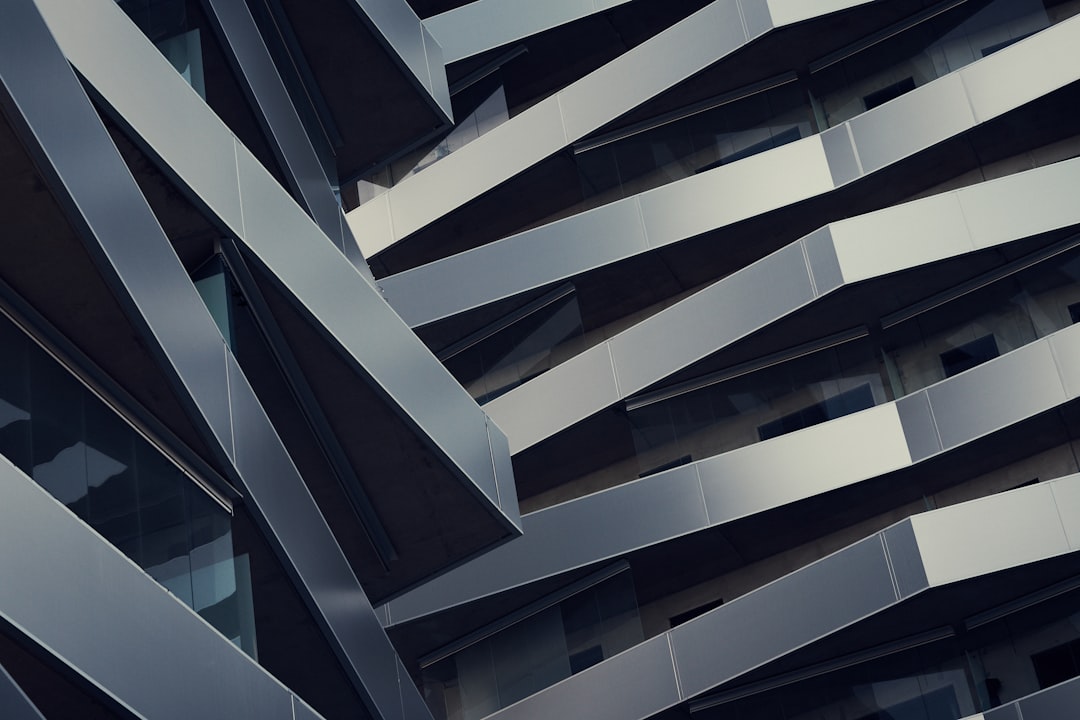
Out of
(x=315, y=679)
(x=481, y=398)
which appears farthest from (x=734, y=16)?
(x=315, y=679)

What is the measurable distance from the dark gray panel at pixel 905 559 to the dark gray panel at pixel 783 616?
12 cm

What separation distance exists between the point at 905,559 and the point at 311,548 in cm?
964

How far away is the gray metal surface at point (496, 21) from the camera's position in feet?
83.5

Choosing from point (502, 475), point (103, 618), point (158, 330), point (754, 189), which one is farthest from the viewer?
point (754, 189)

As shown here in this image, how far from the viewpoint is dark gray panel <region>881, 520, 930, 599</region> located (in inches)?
750

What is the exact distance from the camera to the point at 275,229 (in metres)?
12.1

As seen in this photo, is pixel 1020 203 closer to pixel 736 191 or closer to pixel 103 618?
pixel 736 191

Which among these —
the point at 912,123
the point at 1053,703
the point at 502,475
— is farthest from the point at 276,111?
the point at 1053,703

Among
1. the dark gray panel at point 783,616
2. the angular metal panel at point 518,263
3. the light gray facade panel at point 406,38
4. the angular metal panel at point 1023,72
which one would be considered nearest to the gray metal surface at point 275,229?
the dark gray panel at point 783,616

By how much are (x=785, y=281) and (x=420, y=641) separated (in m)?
7.42

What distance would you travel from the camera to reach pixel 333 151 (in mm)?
20938

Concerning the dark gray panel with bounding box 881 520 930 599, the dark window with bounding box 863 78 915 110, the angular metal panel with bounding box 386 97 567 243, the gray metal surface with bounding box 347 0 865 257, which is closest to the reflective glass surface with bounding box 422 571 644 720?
the dark gray panel with bounding box 881 520 930 599

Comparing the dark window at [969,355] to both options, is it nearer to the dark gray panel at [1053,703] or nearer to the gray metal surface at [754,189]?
the gray metal surface at [754,189]

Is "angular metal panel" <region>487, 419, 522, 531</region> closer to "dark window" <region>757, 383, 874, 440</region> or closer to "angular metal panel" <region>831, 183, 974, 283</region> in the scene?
"dark window" <region>757, 383, 874, 440</region>
